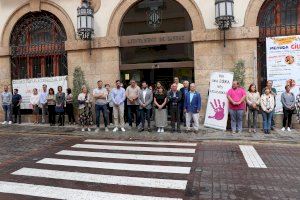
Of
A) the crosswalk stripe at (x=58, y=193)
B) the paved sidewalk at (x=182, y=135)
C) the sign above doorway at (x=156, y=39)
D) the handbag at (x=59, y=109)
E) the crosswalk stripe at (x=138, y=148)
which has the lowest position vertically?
the crosswalk stripe at (x=58, y=193)

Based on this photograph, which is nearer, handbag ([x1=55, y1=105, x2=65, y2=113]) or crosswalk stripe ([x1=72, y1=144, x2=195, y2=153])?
crosswalk stripe ([x1=72, y1=144, x2=195, y2=153])

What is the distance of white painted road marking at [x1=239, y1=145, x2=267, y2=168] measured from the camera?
732 centimetres

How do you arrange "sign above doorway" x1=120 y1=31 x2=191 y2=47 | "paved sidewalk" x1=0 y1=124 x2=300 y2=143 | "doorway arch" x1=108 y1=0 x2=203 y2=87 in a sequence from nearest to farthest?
"paved sidewalk" x1=0 y1=124 x2=300 y2=143 < "sign above doorway" x1=120 y1=31 x2=191 y2=47 < "doorway arch" x1=108 y1=0 x2=203 y2=87

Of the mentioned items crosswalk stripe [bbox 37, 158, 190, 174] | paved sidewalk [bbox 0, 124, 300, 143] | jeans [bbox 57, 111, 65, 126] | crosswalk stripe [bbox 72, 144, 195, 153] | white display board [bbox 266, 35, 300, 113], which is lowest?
crosswalk stripe [bbox 37, 158, 190, 174]

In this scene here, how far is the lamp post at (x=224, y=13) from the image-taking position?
12242 mm

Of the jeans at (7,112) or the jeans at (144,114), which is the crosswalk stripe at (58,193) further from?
the jeans at (7,112)

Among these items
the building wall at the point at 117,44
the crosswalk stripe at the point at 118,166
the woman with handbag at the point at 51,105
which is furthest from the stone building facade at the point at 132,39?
the crosswalk stripe at the point at 118,166

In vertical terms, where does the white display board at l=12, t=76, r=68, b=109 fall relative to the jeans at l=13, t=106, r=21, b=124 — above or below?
above

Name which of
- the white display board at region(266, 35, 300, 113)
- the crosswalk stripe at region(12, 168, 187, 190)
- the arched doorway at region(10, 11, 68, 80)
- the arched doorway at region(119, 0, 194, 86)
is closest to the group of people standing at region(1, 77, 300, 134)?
the white display board at region(266, 35, 300, 113)

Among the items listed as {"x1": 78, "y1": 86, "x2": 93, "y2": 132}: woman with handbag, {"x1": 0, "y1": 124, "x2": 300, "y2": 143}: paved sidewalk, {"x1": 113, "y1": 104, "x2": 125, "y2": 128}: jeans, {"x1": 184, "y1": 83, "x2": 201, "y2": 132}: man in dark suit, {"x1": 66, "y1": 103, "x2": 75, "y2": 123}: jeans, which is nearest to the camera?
{"x1": 0, "y1": 124, "x2": 300, "y2": 143}: paved sidewalk

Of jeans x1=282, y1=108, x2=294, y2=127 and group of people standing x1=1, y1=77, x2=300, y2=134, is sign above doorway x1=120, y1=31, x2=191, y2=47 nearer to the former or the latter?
group of people standing x1=1, y1=77, x2=300, y2=134

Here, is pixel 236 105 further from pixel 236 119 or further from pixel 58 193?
pixel 58 193

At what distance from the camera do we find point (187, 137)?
11.1 meters

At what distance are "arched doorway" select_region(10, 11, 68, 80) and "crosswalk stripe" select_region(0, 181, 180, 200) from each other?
984 cm
